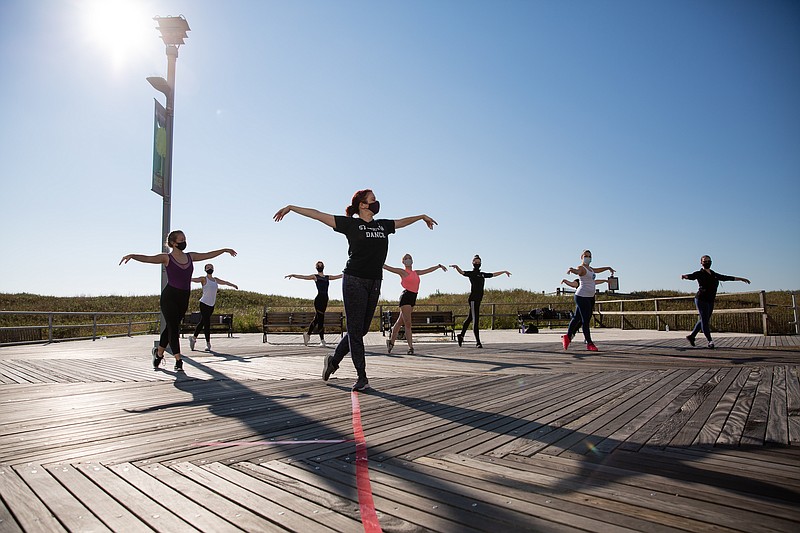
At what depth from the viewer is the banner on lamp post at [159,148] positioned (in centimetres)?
1062

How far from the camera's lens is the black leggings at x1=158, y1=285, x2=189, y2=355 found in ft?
23.1

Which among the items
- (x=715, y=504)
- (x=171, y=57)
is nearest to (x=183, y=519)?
(x=715, y=504)

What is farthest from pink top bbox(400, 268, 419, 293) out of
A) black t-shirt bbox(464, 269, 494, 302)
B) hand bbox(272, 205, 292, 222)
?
hand bbox(272, 205, 292, 222)

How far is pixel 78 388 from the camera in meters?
5.29

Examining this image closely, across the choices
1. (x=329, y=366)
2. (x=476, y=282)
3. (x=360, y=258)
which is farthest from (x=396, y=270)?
(x=360, y=258)

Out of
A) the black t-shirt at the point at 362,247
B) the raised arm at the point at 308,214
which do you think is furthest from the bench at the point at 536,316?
the raised arm at the point at 308,214

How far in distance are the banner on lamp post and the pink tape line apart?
30.3 feet

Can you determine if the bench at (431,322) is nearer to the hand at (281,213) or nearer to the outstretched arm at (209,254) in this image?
the outstretched arm at (209,254)

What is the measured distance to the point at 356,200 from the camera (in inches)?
196

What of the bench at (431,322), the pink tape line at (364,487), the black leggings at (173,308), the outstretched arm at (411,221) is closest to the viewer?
the pink tape line at (364,487)

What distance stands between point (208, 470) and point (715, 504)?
2176 millimetres

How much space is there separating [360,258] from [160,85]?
912 centimetres

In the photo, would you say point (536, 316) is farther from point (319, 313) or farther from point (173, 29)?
point (173, 29)

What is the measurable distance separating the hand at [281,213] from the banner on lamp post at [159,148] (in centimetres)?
709
